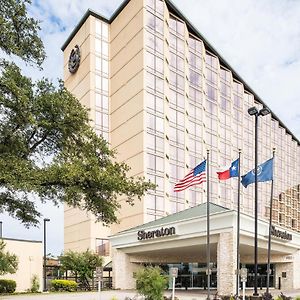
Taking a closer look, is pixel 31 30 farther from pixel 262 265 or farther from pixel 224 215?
pixel 262 265

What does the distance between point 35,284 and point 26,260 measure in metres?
2.55

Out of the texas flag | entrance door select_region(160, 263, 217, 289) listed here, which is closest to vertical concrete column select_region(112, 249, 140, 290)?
entrance door select_region(160, 263, 217, 289)

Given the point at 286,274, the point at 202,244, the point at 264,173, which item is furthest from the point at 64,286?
the point at 264,173

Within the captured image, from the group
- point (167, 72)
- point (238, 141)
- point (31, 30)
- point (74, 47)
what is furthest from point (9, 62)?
point (238, 141)

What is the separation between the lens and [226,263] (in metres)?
32.0

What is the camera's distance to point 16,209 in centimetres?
1970

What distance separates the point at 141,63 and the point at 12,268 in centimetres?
3407

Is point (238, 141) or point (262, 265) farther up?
point (238, 141)

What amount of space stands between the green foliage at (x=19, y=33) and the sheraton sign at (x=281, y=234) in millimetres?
25482

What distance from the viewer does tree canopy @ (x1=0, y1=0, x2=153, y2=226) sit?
1639 cm

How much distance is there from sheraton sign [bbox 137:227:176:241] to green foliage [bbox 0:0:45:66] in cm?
2121

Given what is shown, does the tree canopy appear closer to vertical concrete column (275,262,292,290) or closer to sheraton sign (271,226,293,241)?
sheraton sign (271,226,293,241)

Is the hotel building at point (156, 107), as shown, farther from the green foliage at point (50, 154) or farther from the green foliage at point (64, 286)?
the green foliage at point (50, 154)

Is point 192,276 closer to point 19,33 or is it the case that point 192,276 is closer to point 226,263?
point 226,263
